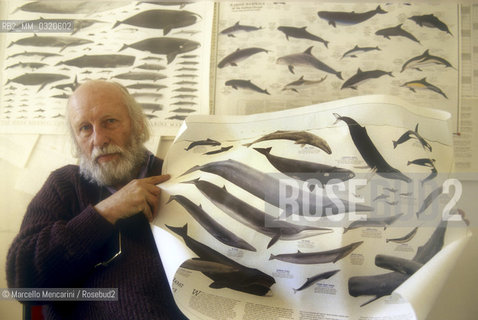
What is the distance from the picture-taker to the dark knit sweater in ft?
1.43

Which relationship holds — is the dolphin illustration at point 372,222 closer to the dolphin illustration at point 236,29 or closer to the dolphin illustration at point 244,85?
the dolphin illustration at point 244,85

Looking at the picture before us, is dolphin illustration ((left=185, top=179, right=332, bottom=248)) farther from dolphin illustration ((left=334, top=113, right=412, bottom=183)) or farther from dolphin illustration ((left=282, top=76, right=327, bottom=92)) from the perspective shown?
dolphin illustration ((left=282, top=76, right=327, bottom=92))

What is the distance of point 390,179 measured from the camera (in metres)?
0.41

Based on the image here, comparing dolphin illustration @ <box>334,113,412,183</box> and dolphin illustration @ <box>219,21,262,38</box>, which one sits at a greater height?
dolphin illustration @ <box>219,21,262,38</box>

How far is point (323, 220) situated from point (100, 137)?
1.20 ft

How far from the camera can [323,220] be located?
15.9 inches

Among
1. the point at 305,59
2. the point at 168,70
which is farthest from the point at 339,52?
the point at 168,70

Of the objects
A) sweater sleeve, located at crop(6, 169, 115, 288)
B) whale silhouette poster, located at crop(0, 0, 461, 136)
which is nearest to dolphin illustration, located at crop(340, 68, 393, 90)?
whale silhouette poster, located at crop(0, 0, 461, 136)

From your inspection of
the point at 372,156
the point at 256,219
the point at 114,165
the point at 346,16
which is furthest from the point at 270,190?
the point at 346,16

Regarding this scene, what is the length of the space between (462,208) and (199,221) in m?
0.41

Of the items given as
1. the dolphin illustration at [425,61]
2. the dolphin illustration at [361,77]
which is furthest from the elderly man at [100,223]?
the dolphin illustration at [425,61]

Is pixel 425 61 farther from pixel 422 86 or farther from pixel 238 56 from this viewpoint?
pixel 238 56

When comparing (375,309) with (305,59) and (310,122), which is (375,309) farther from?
(305,59)

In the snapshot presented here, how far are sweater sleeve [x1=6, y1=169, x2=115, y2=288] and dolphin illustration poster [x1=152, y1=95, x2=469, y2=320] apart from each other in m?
0.10
